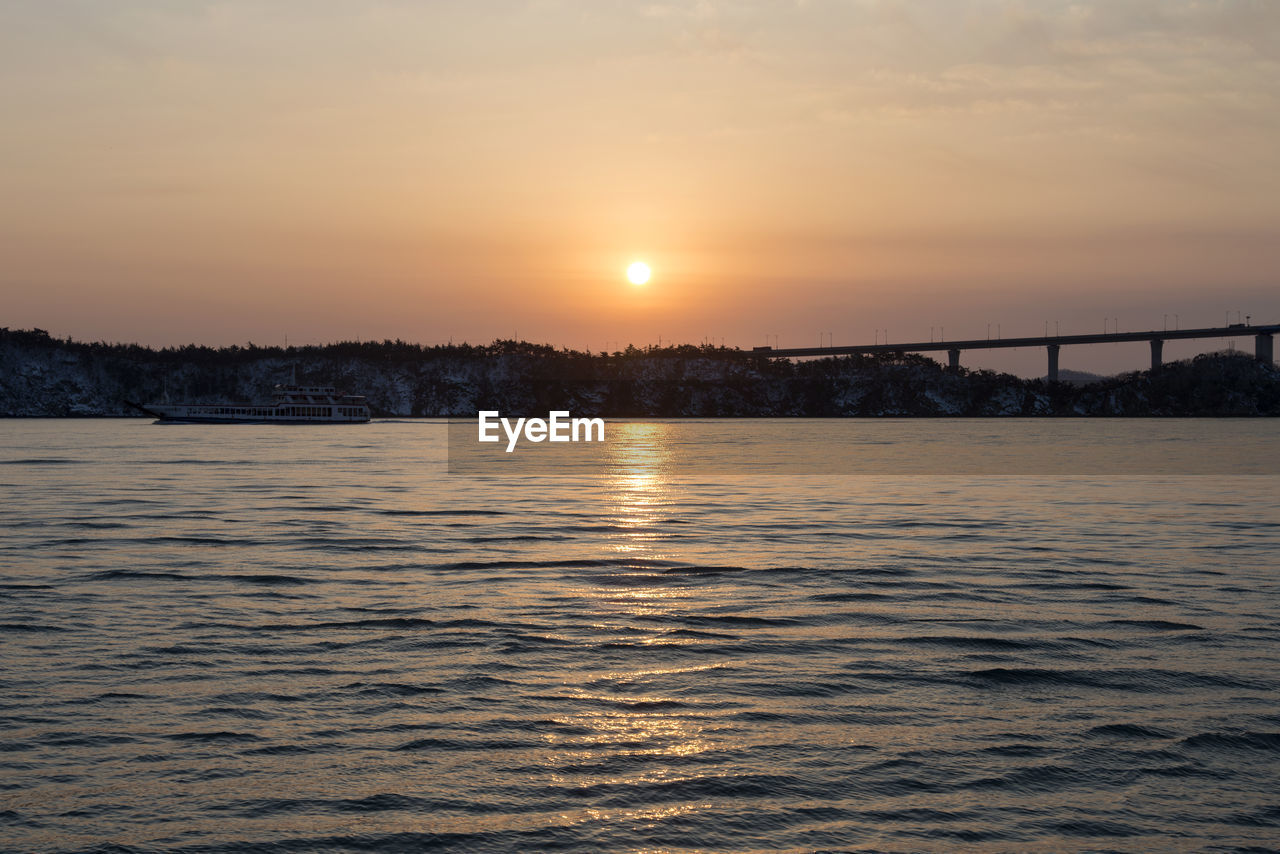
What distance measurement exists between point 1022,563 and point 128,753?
19.0m

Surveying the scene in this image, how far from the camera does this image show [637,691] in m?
12.6

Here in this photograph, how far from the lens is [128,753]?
10.2 metres

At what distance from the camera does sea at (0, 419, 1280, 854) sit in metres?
8.75

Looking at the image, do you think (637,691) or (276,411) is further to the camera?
(276,411)

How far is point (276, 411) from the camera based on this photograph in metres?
186

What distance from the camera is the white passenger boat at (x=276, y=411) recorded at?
170 m

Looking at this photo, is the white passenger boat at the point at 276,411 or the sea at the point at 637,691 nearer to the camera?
the sea at the point at 637,691

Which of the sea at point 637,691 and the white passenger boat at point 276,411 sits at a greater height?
Answer: the white passenger boat at point 276,411

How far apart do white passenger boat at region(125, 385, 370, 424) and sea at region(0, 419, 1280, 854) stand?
150832mm

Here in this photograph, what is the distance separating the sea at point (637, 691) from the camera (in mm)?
8750

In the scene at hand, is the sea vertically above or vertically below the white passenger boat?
below

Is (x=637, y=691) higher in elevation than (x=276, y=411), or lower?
lower

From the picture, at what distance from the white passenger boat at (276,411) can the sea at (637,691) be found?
15083cm

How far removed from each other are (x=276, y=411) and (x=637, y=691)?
18363 centimetres
